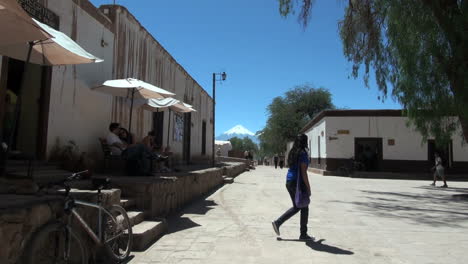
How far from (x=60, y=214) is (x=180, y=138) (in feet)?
44.4

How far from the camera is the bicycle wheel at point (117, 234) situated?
452 centimetres

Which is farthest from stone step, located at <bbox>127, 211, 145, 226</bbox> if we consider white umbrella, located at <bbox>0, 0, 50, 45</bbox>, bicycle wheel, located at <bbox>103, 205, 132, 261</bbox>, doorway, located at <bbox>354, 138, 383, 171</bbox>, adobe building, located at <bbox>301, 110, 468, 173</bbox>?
doorway, located at <bbox>354, 138, 383, 171</bbox>

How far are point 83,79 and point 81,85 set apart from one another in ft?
0.52

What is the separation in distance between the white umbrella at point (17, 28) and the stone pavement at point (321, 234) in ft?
9.27

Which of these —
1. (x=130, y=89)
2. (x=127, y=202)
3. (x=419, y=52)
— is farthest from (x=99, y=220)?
(x=419, y=52)

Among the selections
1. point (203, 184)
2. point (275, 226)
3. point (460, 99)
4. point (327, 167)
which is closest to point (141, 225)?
point (275, 226)

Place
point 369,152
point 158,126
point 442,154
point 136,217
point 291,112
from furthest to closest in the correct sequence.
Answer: point 291,112, point 369,152, point 442,154, point 158,126, point 136,217

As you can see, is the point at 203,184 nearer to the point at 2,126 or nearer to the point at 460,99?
the point at 2,126

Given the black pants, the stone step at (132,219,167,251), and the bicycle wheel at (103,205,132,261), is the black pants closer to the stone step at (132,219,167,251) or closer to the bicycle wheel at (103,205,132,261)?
the stone step at (132,219,167,251)

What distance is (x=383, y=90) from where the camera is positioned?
17.0 meters

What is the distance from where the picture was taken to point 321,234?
662cm

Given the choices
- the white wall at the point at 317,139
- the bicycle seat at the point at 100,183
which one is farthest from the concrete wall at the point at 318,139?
the bicycle seat at the point at 100,183

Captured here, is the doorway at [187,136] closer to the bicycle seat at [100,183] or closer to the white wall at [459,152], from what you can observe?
the bicycle seat at [100,183]

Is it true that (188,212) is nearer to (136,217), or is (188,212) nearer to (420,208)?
(136,217)
